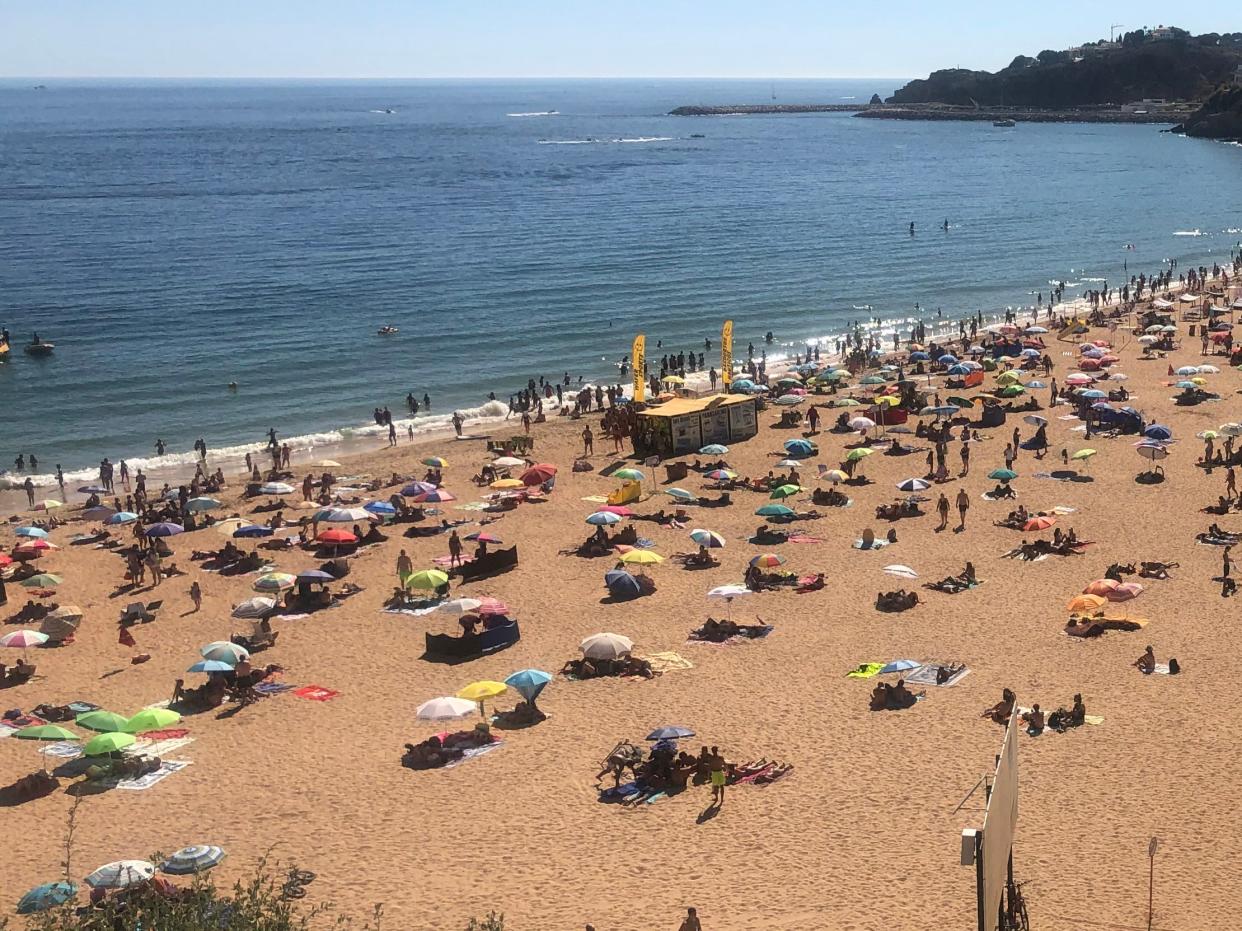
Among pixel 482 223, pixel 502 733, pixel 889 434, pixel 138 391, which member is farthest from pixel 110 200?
pixel 502 733

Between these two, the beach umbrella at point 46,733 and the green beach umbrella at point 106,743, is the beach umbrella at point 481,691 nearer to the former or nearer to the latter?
the green beach umbrella at point 106,743

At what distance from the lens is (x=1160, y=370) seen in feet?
140

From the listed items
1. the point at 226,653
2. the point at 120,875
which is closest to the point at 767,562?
the point at 226,653

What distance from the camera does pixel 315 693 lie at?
68.6 feet

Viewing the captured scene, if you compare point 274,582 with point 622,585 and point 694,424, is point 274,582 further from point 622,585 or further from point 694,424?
point 694,424

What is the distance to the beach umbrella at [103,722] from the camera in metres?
18.4

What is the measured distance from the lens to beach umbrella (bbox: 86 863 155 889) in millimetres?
14188

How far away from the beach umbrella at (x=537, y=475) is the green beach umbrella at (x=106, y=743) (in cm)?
1492

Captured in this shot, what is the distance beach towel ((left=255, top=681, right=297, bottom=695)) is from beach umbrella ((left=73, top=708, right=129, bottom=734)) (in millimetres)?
2760

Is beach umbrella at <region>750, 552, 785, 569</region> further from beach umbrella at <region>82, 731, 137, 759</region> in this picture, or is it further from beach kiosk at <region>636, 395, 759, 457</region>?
beach umbrella at <region>82, 731, 137, 759</region>

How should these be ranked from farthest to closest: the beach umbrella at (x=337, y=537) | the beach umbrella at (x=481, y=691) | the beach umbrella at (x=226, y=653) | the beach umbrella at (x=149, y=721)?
the beach umbrella at (x=337, y=537) → the beach umbrella at (x=226, y=653) → the beach umbrella at (x=481, y=691) → the beach umbrella at (x=149, y=721)

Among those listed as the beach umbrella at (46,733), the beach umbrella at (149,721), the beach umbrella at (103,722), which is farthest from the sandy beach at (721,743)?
the beach umbrella at (103,722)

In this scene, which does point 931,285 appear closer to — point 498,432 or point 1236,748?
point 498,432

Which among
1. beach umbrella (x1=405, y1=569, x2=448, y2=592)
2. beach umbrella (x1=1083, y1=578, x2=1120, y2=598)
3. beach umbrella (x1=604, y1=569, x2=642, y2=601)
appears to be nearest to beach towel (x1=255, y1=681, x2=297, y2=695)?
beach umbrella (x1=405, y1=569, x2=448, y2=592)
